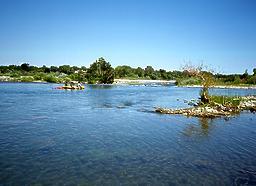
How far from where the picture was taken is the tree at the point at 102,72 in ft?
458

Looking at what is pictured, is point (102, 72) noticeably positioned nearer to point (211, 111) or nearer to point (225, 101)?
point (225, 101)

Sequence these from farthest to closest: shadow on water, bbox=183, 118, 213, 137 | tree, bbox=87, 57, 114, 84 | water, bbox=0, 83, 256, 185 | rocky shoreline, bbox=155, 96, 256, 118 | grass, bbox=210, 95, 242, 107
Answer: tree, bbox=87, 57, 114, 84, grass, bbox=210, 95, 242, 107, rocky shoreline, bbox=155, 96, 256, 118, shadow on water, bbox=183, 118, 213, 137, water, bbox=0, 83, 256, 185

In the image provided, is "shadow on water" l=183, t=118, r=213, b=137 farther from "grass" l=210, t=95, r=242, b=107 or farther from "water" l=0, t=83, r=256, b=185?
"grass" l=210, t=95, r=242, b=107

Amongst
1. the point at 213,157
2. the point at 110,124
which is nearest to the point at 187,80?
the point at 110,124

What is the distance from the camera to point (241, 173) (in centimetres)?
1473

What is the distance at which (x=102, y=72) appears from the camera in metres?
140

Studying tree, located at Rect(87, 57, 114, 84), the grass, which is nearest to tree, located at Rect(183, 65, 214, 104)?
the grass

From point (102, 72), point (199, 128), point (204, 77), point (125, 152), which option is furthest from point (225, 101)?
point (102, 72)

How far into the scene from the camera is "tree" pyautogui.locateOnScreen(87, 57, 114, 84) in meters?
140

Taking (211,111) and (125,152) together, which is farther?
(211,111)

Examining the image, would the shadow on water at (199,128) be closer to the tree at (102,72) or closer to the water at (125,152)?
the water at (125,152)

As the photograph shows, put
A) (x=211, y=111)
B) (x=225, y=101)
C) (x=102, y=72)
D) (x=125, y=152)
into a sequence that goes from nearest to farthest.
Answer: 1. (x=125, y=152)
2. (x=211, y=111)
3. (x=225, y=101)
4. (x=102, y=72)

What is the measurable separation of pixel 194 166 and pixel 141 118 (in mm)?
16711

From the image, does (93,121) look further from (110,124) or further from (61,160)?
(61,160)
